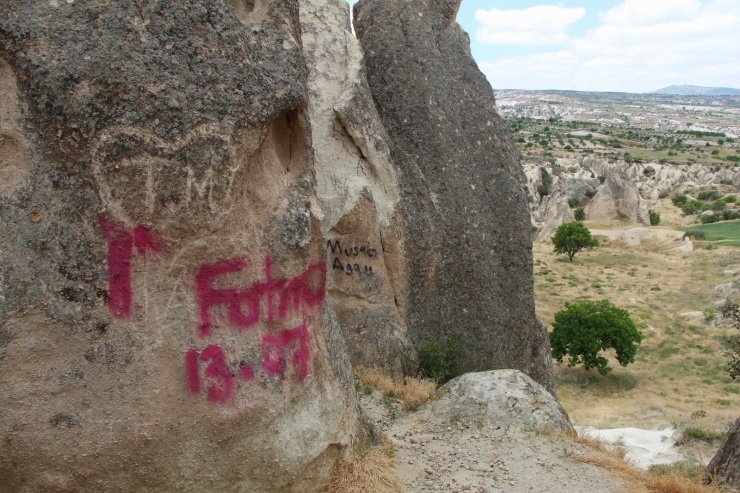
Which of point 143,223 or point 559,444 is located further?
point 559,444

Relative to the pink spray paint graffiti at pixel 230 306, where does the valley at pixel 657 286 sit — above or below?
below

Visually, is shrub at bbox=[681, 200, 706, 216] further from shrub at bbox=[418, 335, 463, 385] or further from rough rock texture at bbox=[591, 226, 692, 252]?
shrub at bbox=[418, 335, 463, 385]

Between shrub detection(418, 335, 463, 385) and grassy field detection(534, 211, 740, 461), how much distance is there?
456 cm

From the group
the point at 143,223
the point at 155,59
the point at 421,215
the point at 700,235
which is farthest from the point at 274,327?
the point at 700,235

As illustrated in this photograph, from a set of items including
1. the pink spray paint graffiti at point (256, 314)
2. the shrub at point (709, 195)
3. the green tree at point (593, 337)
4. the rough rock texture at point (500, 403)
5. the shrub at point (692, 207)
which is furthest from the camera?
the shrub at point (709, 195)

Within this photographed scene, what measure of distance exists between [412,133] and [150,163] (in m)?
5.34

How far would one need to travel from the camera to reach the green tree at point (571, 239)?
27453mm

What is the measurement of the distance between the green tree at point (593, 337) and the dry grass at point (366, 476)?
1211 cm

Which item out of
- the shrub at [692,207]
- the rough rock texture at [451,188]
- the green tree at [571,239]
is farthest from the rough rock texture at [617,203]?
the rough rock texture at [451,188]

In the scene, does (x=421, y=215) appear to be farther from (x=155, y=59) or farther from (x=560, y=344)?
(x=560, y=344)

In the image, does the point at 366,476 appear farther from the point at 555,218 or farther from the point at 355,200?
the point at 555,218

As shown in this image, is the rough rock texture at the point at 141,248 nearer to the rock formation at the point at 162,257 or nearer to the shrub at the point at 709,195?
the rock formation at the point at 162,257

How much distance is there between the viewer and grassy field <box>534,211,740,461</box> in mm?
13695

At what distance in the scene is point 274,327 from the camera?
431 cm
